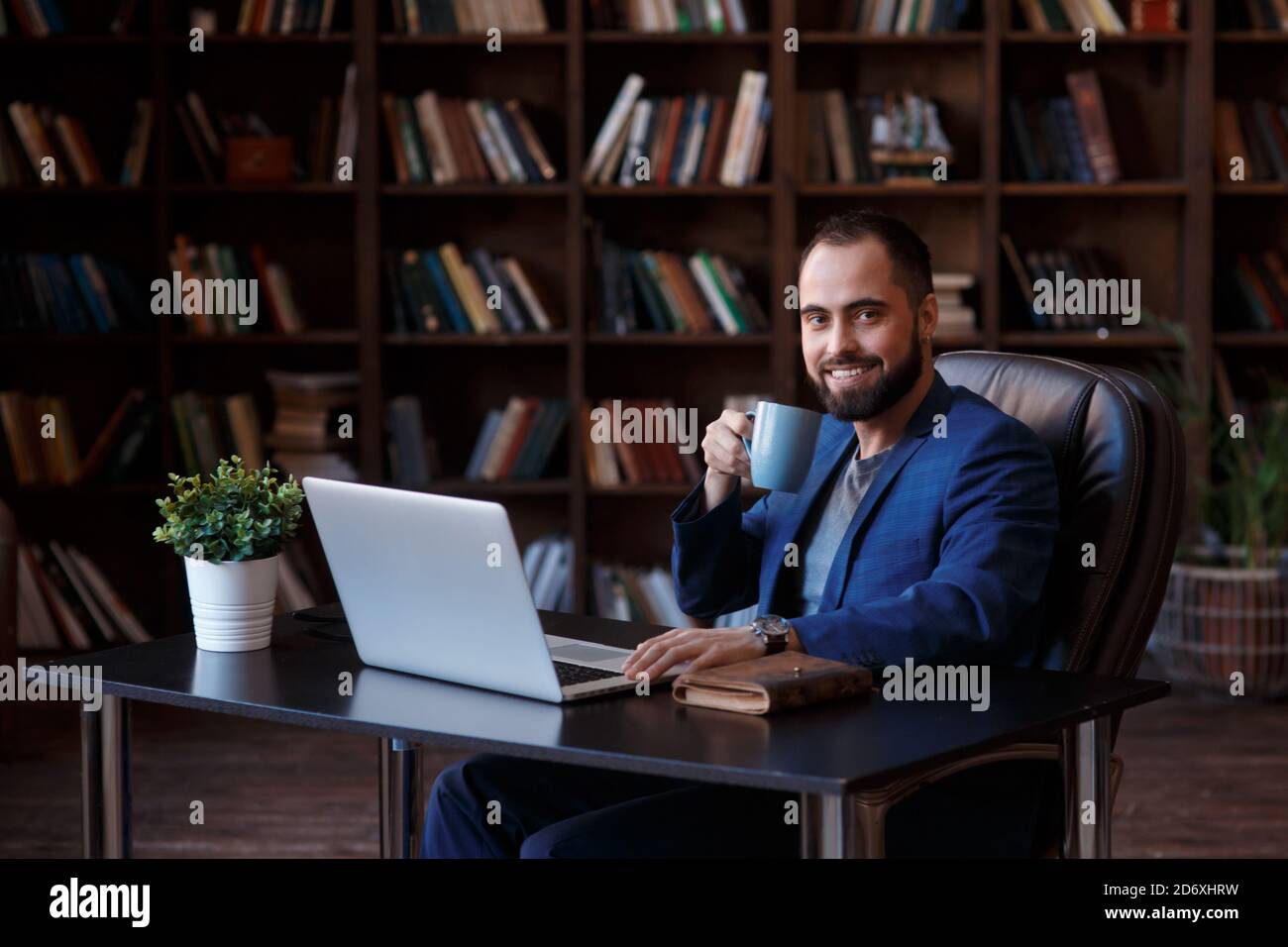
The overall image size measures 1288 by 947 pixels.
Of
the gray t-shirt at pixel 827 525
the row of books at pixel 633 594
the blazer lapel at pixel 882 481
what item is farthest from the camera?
the row of books at pixel 633 594

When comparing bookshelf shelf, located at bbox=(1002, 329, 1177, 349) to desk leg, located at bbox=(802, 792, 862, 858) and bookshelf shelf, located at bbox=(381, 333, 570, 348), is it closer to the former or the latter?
bookshelf shelf, located at bbox=(381, 333, 570, 348)

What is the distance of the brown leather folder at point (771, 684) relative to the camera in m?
1.61

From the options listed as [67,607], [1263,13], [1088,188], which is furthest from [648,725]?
[1263,13]

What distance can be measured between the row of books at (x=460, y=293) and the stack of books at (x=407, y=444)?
22 cm

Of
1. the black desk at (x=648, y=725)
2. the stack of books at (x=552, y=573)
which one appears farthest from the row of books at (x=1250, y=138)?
the black desk at (x=648, y=725)

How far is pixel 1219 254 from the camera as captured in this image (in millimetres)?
4828

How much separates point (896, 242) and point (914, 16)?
265cm

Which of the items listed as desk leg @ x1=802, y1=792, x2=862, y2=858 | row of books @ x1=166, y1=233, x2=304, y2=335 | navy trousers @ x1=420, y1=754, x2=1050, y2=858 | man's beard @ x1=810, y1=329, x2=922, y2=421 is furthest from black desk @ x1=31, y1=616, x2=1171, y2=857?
row of books @ x1=166, y1=233, x2=304, y2=335

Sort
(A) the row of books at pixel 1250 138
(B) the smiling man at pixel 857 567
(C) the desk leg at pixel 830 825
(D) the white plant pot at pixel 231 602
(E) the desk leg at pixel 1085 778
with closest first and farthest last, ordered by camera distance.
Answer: (C) the desk leg at pixel 830 825 → (E) the desk leg at pixel 1085 778 → (B) the smiling man at pixel 857 567 → (D) the white plant pot at pixel 231 602 → (A) the row of books at pixel 1250 138

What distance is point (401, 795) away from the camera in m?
2.18

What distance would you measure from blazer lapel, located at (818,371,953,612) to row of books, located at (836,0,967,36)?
2688 millimetres

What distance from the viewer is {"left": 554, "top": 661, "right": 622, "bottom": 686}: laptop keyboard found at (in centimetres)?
173

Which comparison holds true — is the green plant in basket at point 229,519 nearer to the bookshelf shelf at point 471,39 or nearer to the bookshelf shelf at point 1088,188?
the bookshelf shelf at point 471,39
